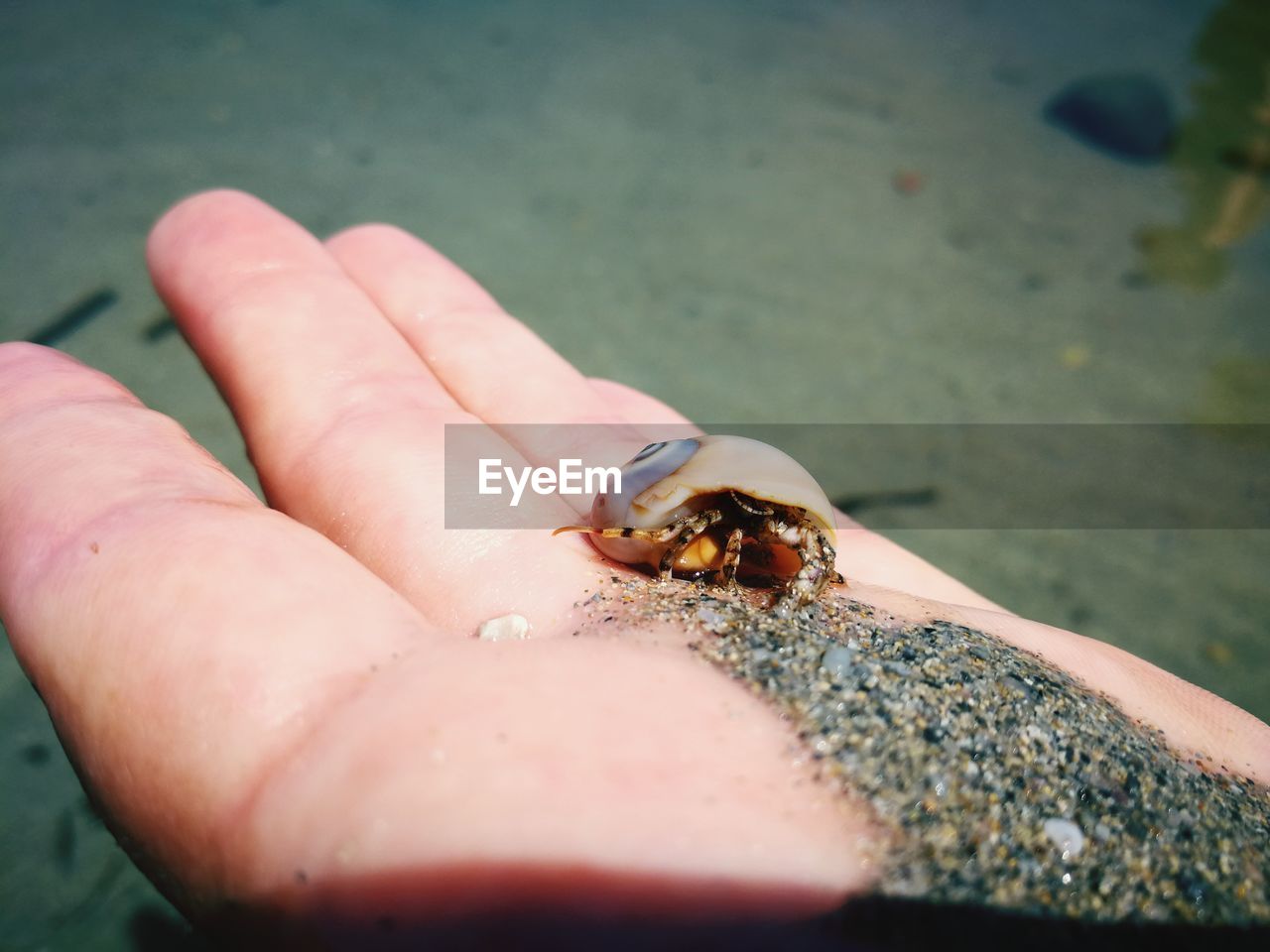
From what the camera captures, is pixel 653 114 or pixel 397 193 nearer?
pixel 397 193

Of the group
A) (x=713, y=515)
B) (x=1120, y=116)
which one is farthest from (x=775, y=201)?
(x=713, y=515)

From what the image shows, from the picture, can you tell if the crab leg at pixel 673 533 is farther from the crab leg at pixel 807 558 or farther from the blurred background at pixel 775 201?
the blurred background at pixel 775 201

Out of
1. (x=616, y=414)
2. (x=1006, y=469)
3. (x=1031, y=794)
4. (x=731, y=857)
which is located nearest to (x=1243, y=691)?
(x=1006, y=469)

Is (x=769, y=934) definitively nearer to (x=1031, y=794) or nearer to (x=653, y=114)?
(x=1031, y=794)

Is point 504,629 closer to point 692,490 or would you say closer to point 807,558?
point 692,490

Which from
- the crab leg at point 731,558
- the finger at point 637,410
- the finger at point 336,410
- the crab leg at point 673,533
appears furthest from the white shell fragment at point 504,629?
the finger at point 637,410

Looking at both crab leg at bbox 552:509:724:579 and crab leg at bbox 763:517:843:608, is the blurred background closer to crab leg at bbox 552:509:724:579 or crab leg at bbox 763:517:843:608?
crab leg at bbox 763:517:843:608

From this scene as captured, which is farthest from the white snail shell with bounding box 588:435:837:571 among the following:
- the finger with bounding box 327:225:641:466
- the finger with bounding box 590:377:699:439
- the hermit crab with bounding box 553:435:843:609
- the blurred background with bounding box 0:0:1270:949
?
the blurred background with bounding box 0:0:1270:949
